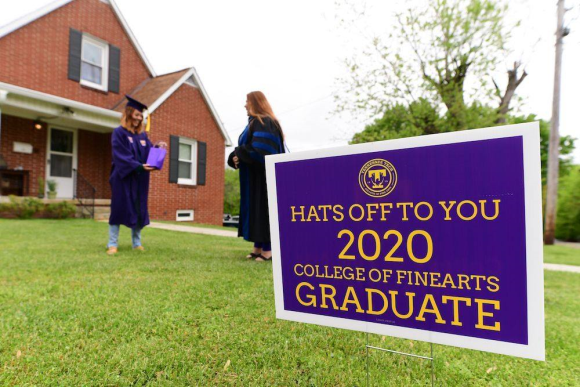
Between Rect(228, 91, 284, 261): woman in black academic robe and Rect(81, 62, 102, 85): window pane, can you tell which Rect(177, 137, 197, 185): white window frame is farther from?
Rect(228, 91, 284, 261): woman in black academic robe

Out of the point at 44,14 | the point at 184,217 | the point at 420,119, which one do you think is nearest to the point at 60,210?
the point at 184,217

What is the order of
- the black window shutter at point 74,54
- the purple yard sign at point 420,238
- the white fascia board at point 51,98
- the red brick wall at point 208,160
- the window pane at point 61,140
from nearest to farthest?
the purple yard sign at point 420,238 < the white fascia board at point 51,98 < the black window shutter at point 74,54 < the window pane at point 61,140 < the red brick wall at point 208,160

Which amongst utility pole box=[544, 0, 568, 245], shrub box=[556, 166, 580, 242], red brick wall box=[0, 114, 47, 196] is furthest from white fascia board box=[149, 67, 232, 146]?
shrub box=[556, 166, 580, 242]

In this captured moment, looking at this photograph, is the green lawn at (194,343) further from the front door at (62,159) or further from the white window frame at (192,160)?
the white window frame at (192,160)

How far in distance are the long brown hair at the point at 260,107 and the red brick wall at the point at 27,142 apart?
29.9 ft

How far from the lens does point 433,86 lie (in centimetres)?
1262

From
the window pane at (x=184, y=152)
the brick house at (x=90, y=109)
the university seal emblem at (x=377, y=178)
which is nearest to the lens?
the university seal emblem at (x=377, y=178)

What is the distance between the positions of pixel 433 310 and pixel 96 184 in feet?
40.5

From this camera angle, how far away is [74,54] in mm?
10758

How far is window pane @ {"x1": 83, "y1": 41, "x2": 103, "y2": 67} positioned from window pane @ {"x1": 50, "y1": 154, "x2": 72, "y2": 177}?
127 inches

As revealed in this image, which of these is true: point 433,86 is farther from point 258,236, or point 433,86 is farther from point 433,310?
point 433,310

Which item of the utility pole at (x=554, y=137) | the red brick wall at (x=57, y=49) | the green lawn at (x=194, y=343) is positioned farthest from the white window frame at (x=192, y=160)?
the utility pole at (x=554, y=137)

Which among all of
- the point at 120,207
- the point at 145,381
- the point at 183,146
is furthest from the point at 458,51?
the point at 145,381

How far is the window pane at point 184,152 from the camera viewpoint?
1303cm
